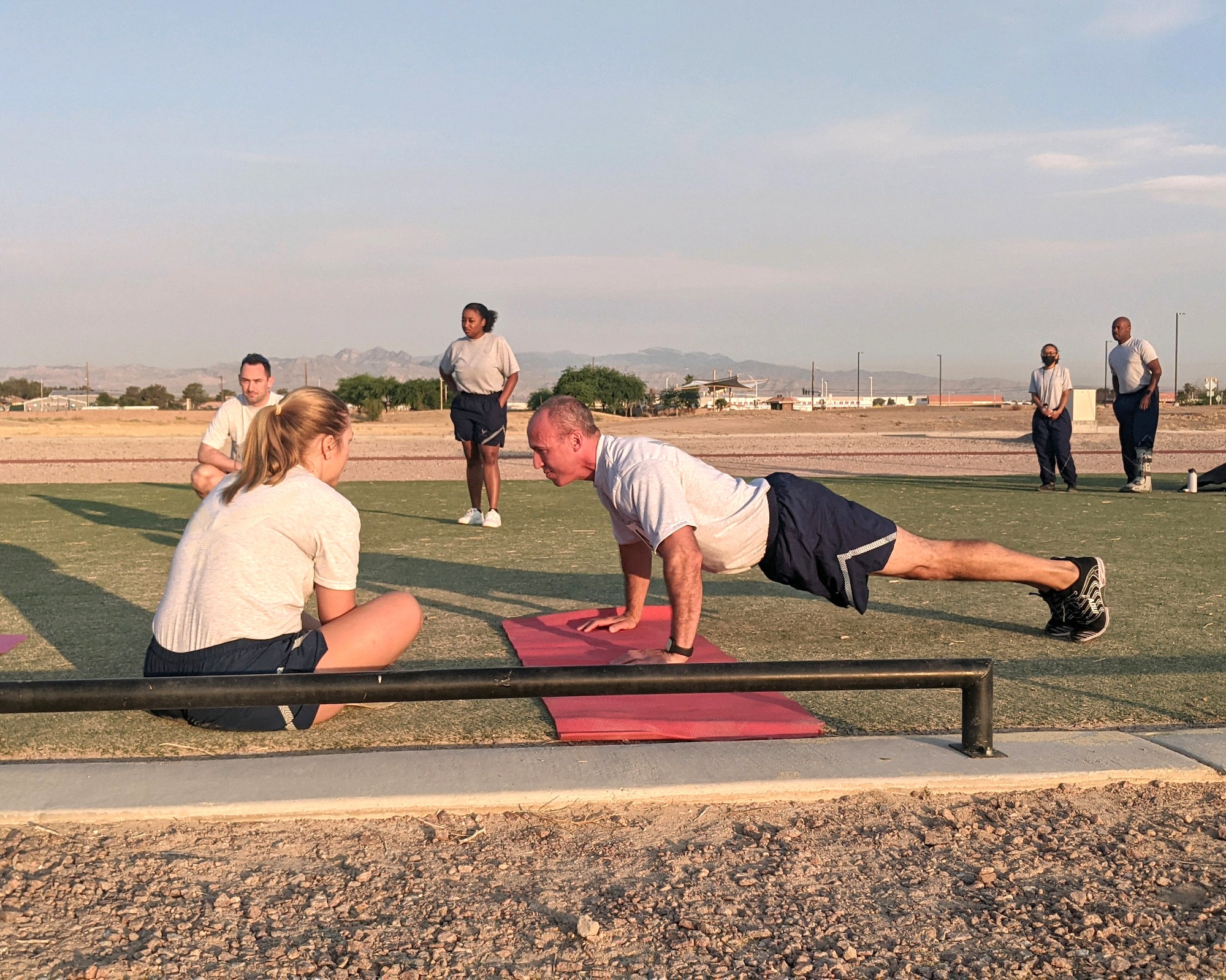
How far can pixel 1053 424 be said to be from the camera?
44.4 ft

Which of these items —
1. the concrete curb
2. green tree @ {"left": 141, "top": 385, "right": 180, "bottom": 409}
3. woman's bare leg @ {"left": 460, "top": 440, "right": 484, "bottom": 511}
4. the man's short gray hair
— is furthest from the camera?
green tree @ {"left": 141, "top": 385, "right": 180, "bottom": 409}

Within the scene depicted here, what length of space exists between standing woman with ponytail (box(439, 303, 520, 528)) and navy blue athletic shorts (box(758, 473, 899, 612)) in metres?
5.74

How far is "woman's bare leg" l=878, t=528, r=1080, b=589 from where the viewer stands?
4.55 meters

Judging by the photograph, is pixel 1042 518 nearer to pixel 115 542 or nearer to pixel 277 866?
pixel 115 542

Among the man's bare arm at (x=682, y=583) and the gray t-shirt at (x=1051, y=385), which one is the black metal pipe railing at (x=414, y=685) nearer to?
the man's bare arm at (x=682, y=583)

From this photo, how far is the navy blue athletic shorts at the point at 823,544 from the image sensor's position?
4430 millimetres

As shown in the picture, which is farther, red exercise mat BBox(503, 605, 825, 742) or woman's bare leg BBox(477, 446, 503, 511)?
woman's bare leg BBox(477, 446, 503, 511)

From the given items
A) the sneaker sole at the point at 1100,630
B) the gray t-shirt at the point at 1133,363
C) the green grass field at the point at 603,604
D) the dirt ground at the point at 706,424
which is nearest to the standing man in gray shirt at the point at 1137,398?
the gray t-shirt at the point at 1133,363

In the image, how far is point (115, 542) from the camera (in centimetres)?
895

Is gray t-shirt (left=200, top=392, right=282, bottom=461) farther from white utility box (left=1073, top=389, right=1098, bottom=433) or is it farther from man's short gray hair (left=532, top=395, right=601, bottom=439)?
white utility box (left=1073, top=389, right=1098, bottom=433)

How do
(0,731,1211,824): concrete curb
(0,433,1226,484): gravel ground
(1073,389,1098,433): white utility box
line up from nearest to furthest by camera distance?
(0,731,1211,824): concrete curb < (0,433,1226,484): gravel ground < (1073,389,1098,433): white utility box

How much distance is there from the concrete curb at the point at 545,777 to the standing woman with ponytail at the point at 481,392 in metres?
6.74

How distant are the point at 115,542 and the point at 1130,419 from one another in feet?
35.9

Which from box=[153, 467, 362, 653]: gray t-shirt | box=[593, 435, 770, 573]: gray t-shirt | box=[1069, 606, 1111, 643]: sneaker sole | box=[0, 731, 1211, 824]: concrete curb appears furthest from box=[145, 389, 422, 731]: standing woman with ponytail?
box=[1069, 606, 1111, 643]: sneaker sole
